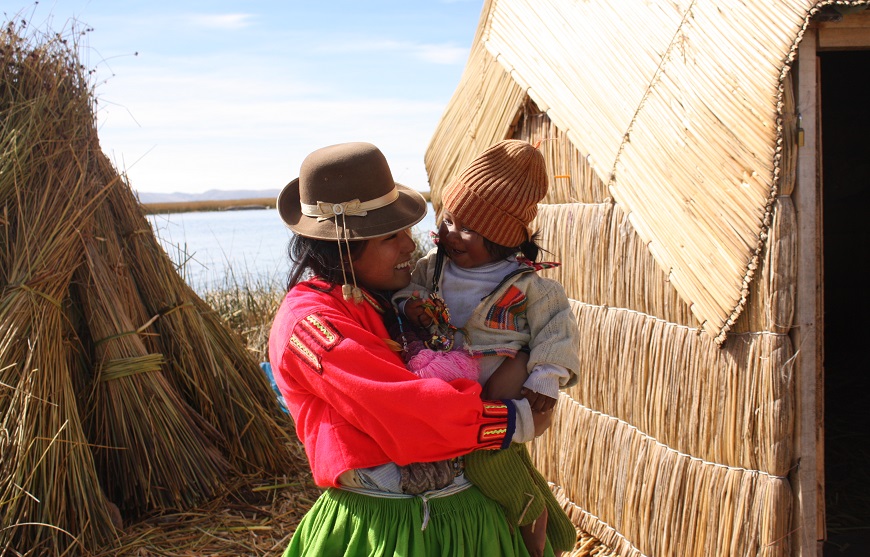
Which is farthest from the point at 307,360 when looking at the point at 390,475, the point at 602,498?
the point at 602,498

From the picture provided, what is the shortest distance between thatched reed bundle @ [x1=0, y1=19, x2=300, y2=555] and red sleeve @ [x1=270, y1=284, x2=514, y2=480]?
1769mm

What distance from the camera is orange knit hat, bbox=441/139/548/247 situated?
1.88m

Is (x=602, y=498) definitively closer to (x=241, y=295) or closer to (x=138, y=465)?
(x=138, y=465)

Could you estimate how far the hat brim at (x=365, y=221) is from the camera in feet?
5.90

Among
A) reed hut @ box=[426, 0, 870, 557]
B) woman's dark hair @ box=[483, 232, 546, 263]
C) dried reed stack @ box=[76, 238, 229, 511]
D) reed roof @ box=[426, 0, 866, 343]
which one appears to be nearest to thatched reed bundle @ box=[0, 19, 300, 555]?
dried reed stack @ box=[76, 238, 229, 511]

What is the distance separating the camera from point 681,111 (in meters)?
2.91

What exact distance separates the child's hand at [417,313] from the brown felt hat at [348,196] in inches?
6.9

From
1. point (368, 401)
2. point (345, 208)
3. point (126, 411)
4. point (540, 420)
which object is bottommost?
point (126, 411)

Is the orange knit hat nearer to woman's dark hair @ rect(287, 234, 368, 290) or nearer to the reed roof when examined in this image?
woman's dark hair @ rect(287, 234, 368, 290)

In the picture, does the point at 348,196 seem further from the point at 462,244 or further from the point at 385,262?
the point at 462,244

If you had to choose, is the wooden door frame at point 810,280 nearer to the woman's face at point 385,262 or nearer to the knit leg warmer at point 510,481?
Result: the knit leg warmer at point 510,481

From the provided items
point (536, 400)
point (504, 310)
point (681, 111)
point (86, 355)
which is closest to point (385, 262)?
point (504, 310)

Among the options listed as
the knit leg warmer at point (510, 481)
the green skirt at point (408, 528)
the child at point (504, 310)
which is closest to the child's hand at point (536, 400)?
the child at point (504, 310)

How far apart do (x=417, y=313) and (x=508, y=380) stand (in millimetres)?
255
